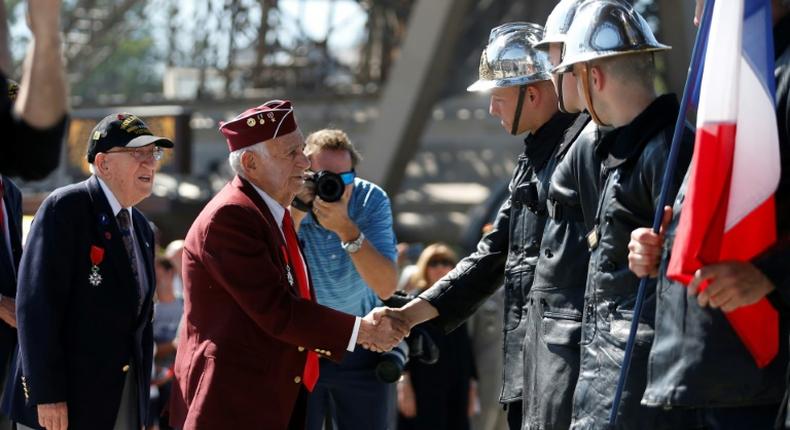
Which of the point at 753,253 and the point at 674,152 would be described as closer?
the point at 753,253

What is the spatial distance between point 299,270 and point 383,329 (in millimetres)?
452

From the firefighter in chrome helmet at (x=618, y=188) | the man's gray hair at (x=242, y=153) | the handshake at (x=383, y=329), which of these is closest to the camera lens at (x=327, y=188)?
the handshake at (x=383, y=329)

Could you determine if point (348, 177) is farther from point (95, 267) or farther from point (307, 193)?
point (95, 267)

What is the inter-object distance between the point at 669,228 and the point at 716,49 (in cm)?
54

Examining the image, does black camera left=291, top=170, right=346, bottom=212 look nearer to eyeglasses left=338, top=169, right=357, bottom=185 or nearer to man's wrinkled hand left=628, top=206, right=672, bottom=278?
eyeglasses left=338, top=169, right=357, bottom=185

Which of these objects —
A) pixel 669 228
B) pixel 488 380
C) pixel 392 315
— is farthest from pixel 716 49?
pixel 488 380

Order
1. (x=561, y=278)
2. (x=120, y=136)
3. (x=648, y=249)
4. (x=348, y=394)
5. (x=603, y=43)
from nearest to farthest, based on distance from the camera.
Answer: (x=648, y=249) < (x=603, y=43) < (x=561, y=278) < (x=120, y=136) < (x=348, y=394)

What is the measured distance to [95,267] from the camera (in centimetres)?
625

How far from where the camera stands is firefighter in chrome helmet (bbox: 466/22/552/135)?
19.6 feet

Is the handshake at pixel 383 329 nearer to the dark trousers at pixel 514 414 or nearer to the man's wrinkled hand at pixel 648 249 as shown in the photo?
the dark trousers at pixel 514 414

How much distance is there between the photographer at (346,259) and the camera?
22.6 feet

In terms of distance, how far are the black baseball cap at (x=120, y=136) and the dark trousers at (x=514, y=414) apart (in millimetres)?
1949

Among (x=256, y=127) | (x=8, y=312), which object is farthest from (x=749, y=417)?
(x=8, y=312)

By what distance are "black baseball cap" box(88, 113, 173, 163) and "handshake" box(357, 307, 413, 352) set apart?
4.16 feet
